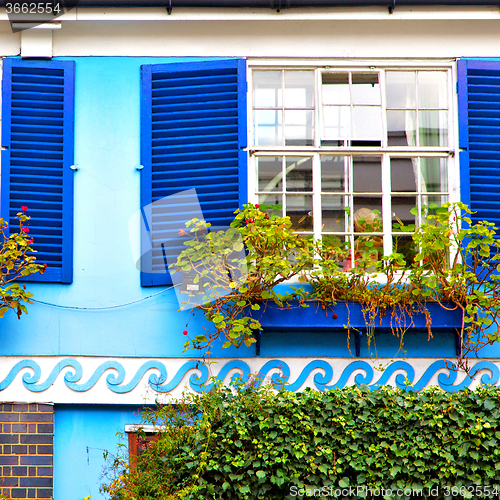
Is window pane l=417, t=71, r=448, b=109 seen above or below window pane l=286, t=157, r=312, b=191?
above

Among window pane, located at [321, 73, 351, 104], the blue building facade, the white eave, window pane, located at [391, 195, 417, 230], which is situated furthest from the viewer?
window pane, located at [321, 73, 351, 104]

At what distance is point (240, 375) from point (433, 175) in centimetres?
281

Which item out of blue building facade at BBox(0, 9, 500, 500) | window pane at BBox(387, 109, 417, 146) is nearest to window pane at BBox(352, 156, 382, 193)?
blue building facade at BBox(0, 9, 500, 500)

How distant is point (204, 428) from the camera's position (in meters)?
5.14

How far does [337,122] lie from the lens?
6.41 metres

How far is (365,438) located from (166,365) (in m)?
1.97

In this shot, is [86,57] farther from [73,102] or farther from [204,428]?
[204,428]

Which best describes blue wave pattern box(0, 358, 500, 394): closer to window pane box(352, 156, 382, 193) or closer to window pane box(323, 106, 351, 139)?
window pane box(352, 156, 382, 193)

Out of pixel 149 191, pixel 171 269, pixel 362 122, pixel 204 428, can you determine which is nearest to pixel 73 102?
pixel 149 191

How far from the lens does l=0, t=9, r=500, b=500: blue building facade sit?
5.94 meters

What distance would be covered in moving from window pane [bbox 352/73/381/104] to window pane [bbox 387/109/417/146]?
0.23m

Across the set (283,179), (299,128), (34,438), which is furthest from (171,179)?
(34,438)

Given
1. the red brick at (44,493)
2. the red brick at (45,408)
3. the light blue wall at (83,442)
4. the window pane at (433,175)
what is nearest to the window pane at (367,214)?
the window pane at (433,175)

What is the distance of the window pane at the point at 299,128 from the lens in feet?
20.9
